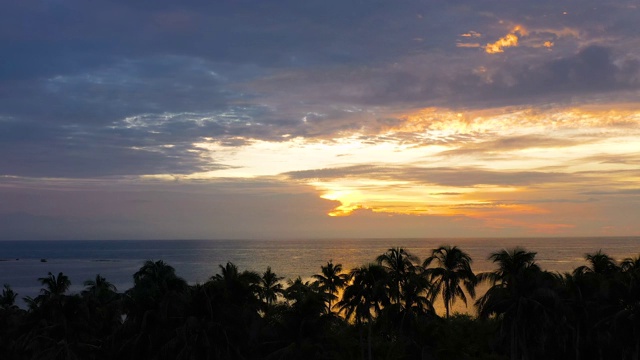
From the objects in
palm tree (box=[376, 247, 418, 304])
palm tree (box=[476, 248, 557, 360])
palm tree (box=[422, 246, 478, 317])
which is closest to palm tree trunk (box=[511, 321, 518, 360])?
palm tree (box=[476, 248, 557, 360])

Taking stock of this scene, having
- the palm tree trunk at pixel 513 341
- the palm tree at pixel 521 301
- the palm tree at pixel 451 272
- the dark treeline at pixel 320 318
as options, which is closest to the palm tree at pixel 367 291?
the dark treeline at pixel 320 318

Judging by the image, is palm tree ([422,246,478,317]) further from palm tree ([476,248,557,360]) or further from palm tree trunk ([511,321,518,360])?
palm tree trunk ([511,321,518,360])

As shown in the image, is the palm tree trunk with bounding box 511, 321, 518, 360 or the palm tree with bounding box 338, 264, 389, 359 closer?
the palm tree trunk with bounding box 511, 321, 518, 360

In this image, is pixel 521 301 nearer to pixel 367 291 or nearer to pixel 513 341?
pixel 513 341

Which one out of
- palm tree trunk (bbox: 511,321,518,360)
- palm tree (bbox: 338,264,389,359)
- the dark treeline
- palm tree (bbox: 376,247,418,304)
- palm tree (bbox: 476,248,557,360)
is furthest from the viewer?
palm tree (bbox: 376,247,418,304)

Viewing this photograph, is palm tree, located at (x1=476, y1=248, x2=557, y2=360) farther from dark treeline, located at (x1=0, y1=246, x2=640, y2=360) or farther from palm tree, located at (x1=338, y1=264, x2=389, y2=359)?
palm tree, located at (x1=338, y1=264, x2=389, y2=359)

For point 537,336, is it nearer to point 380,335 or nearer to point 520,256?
point 520,256

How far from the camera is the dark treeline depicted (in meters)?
42.9

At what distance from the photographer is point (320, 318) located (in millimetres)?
45312

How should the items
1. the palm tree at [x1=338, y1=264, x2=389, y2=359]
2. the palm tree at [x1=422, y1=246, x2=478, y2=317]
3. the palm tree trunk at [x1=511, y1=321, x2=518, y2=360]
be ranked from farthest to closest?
the palm tree at [x1=422, y1=246, x2=478, y2=317] < the palm tree at [x1=338, y1=264, x2=389, y2=359] < the palm tree trunk at [x1=511, y1=321, x2=518, y2=360]

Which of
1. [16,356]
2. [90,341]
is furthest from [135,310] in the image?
[16,356]

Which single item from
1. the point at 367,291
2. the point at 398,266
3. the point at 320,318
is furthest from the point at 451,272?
the point at 320,318

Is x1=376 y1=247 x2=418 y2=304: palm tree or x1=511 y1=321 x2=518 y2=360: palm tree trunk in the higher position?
x1=376 y1=247 x2=418 y2=304: palm tree

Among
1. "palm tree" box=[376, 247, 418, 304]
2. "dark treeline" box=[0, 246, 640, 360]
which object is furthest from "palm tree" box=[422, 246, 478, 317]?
"palm tree" box=[376, 247, 418, 304]
